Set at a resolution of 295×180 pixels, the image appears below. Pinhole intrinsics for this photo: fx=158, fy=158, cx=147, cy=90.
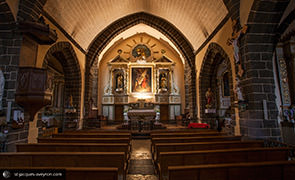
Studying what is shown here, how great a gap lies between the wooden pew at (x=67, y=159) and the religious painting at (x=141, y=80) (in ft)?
36.5

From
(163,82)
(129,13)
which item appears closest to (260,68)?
(129,13)

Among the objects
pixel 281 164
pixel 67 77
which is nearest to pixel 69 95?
pixel 67 77

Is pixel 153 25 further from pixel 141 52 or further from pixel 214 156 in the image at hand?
pixel 214 156

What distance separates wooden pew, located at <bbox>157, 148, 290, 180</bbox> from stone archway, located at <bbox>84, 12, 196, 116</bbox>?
7.22m

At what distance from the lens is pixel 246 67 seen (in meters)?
4.75

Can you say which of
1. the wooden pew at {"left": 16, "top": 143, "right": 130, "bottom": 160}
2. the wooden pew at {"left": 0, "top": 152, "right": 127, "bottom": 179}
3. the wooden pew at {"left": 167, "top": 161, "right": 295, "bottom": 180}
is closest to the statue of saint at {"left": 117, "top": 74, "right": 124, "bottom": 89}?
the wooden pew at {"left": 16, "top": 143, "right": 130, "bottom": 160}

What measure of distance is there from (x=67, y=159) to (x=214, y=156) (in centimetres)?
214

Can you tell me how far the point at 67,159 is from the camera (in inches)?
88.0

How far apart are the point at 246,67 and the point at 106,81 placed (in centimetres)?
1115

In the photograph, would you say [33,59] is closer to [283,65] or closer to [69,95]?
[69,95]

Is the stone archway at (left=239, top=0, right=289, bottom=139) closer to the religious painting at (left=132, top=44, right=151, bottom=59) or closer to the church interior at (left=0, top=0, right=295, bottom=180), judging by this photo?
the church interior at (left=0, top=0, right=295, bottom=180)

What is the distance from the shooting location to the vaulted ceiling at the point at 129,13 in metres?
6.58

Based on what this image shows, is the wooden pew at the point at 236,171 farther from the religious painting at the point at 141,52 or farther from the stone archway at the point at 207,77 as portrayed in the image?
the religious painting at the point at 141,52

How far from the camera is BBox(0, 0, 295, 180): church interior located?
2256mm
